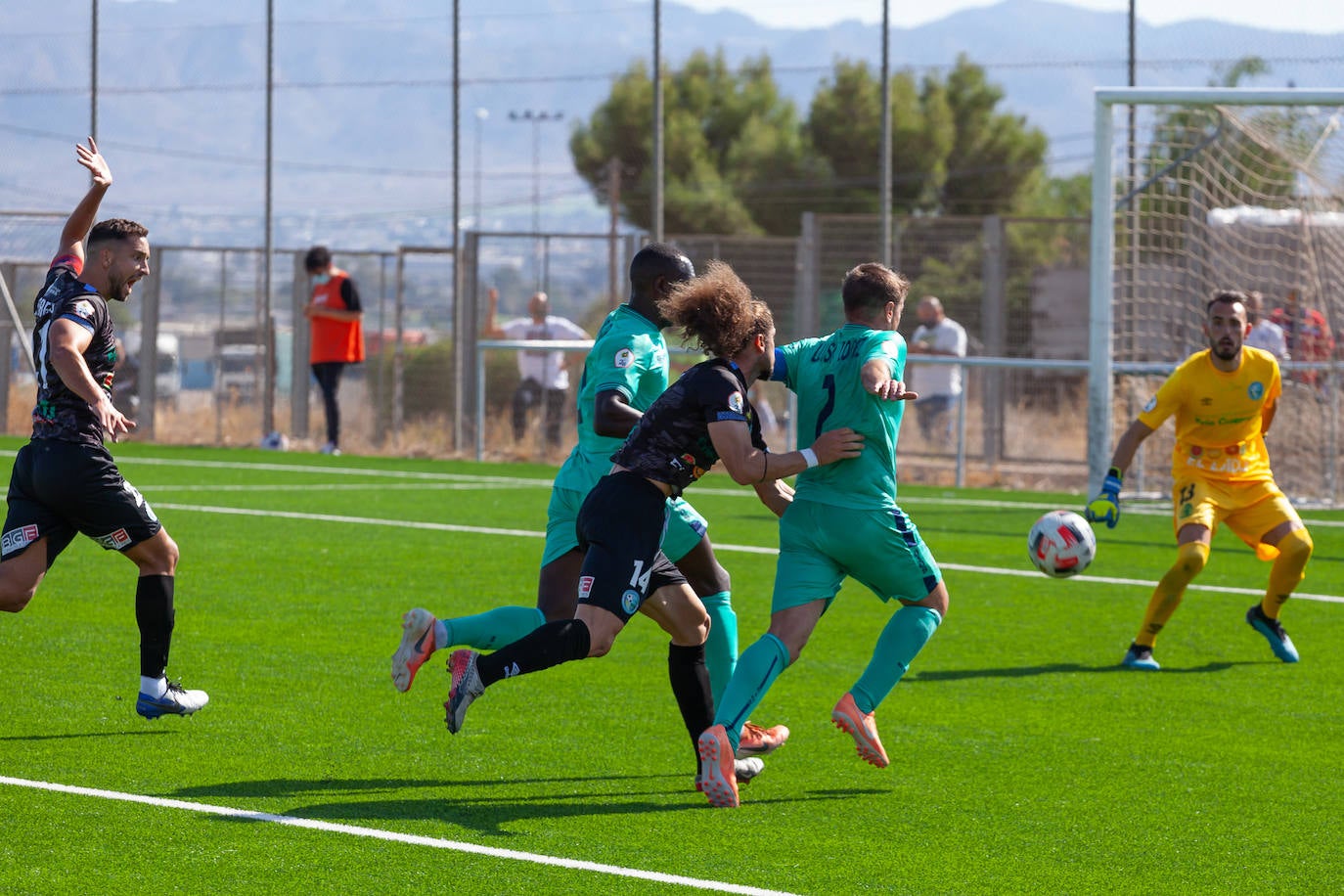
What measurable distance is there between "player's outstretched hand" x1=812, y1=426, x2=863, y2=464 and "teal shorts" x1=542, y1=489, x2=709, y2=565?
576 mm

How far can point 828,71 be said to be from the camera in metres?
43.8

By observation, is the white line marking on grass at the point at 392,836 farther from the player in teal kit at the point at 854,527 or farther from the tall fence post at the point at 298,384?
the tall fence post at the point at 298,384

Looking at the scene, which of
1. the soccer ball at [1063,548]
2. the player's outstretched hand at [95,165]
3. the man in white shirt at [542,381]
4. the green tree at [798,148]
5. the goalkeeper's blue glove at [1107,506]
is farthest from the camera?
the green tree at [798,148]

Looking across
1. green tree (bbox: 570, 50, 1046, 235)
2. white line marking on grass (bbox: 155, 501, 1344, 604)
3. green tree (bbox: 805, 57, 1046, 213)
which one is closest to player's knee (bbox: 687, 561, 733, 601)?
white line marking on grass (bbox: 155, 501, 1344, 604)

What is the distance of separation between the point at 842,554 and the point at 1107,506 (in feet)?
9.00

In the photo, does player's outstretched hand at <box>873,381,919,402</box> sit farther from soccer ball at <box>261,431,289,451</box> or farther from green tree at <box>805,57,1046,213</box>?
green tree at <box>805,57,1046,213</box>

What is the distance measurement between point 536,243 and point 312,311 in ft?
12.8

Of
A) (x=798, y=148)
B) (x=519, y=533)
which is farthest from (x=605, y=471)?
(x=798, y=148)

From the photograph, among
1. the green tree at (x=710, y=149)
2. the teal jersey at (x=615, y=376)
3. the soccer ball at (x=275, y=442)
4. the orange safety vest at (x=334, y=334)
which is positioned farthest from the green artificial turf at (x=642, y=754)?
the green tree at (x=710, y=149)

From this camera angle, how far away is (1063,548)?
28.4 feet

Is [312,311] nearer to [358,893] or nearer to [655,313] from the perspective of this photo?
[655,313]

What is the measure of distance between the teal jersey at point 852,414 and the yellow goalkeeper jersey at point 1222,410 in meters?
3.13

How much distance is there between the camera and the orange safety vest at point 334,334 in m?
20.8

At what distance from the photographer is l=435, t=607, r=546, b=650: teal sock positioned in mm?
6508
